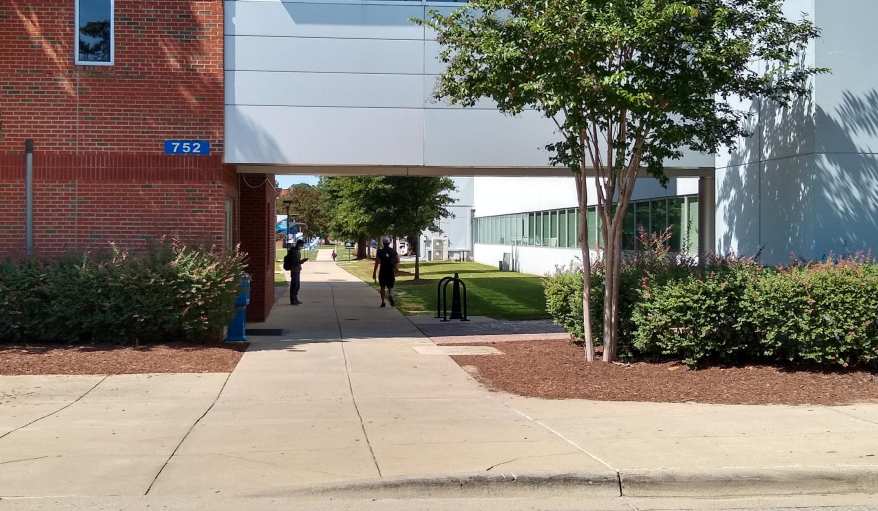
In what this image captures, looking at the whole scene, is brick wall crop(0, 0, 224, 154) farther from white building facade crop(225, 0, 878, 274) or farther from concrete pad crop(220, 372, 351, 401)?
concrete pad crop(220, 372, 351, 401)

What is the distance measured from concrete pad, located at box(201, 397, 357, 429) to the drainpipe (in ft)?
20.4

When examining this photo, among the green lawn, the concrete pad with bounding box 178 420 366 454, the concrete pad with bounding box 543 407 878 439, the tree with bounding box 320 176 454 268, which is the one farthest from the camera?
the tree with bounding box 320 176 454 268

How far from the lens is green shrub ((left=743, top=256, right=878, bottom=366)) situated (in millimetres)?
10812

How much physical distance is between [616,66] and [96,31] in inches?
329

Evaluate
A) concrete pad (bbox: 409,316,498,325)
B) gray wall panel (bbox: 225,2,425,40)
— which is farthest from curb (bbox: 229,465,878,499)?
concrete pad (bbox: 409,316,498,325)

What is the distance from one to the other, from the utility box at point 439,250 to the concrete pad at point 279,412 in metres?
46.2

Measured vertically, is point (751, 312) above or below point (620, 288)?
below

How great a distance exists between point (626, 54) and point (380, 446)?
21.3 feet

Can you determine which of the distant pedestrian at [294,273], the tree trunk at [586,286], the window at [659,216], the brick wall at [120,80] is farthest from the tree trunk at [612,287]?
the distant pedestrian at [294,273]

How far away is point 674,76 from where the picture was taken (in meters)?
11.0

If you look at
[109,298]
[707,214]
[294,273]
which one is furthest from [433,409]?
[294,273]

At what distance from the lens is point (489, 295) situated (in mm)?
26500

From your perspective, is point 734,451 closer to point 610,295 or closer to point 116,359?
point 610,295

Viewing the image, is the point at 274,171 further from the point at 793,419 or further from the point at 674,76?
the point at 793,419
